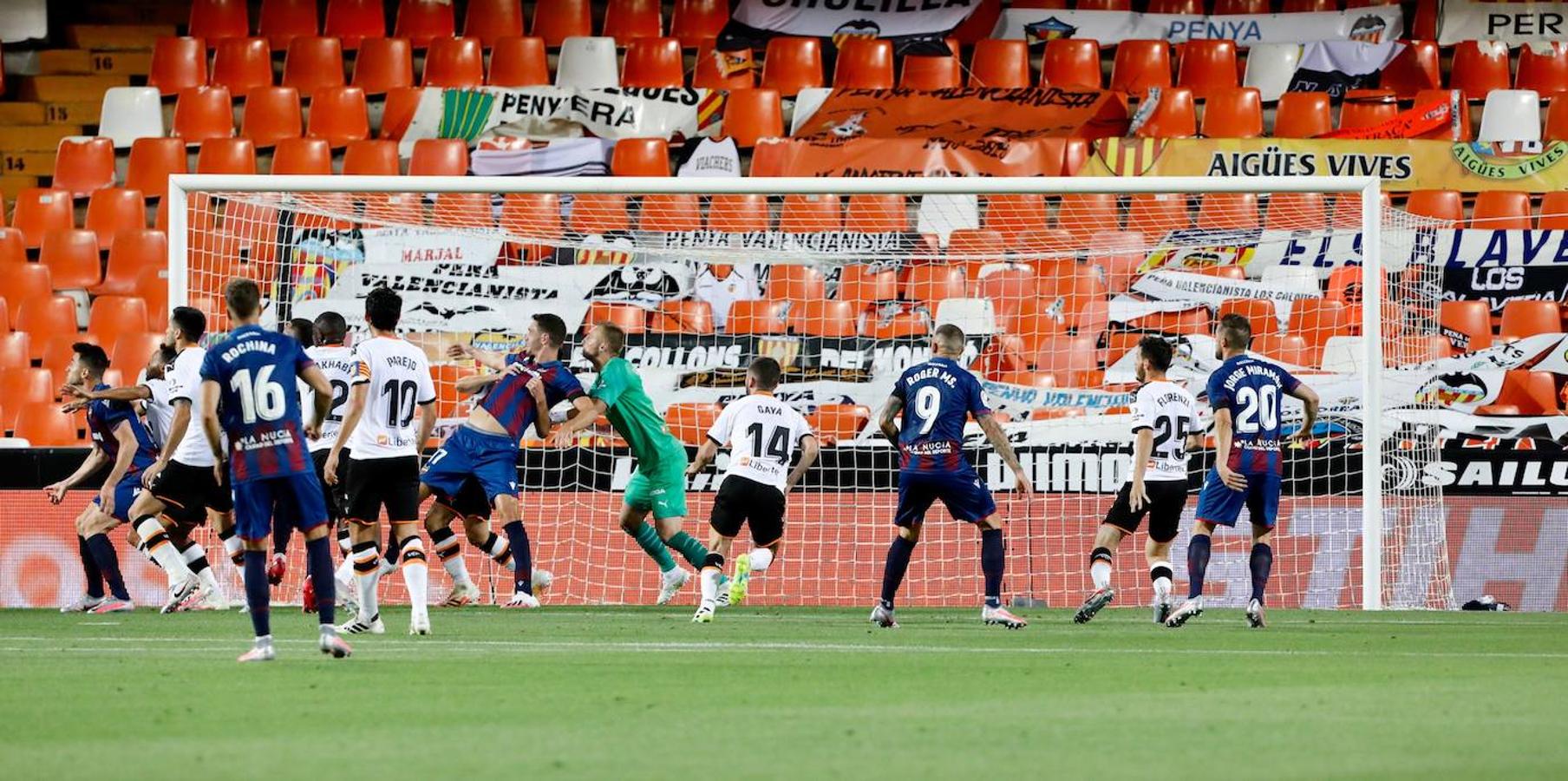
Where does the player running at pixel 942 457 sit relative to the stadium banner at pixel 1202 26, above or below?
below

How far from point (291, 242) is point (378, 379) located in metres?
5.93

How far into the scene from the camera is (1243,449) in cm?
1194

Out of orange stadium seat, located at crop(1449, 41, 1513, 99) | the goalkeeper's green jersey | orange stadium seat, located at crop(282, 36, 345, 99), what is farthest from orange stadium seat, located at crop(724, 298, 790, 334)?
orange stadium seat, located at crop(1449, 41, 1513, 99)

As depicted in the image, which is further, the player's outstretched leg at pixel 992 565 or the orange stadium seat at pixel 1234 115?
the orange stadium seat at pixel 1234 115

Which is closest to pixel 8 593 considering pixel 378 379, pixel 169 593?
pixel 169 593

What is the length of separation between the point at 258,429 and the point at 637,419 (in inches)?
207

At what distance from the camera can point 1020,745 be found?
5.87 metres

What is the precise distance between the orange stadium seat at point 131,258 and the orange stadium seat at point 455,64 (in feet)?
11.7

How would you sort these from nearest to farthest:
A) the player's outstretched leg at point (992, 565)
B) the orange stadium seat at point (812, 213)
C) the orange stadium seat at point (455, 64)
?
1. the player's outstretched leg at point (992, 565)
2. the orange stadium seat at point (812, 213)
3. the orange stadium seat at point (455, 64)

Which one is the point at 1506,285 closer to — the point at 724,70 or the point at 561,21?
the point at 724,70

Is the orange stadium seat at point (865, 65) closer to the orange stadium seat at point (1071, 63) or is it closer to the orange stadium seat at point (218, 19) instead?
the orange stadium seat at point (1071, 63)

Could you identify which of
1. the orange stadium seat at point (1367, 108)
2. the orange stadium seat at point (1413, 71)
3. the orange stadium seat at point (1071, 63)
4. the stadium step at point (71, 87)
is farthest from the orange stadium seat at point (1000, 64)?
the stadium step at point (71, 87)

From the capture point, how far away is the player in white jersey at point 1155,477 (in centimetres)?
1198

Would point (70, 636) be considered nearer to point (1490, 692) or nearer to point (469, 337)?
point (469, 337)
